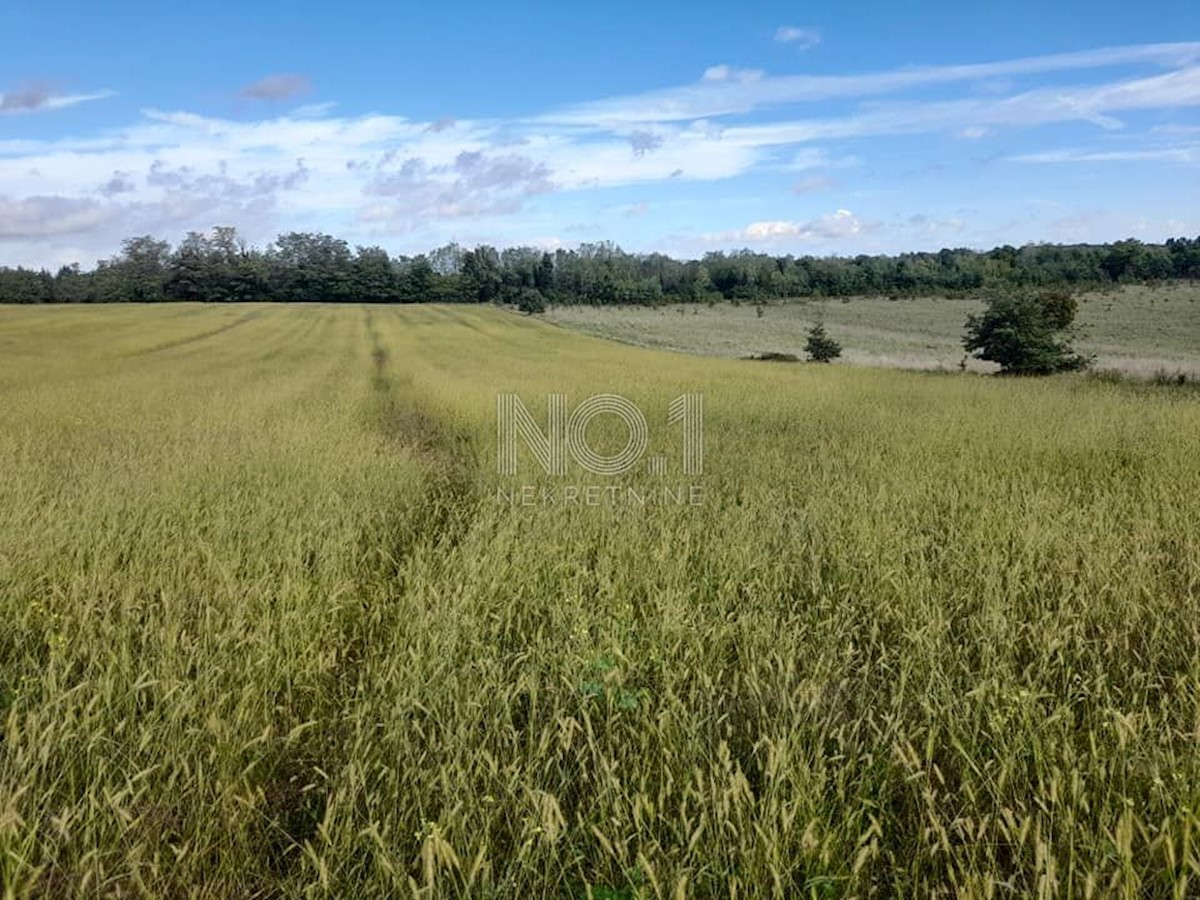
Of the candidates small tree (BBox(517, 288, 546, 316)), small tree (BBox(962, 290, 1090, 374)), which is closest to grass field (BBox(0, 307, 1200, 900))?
small tree (BBox(962, 290, 1090, 374))

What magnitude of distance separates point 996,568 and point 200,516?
5447 millimetres

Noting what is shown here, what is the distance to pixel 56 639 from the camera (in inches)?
119

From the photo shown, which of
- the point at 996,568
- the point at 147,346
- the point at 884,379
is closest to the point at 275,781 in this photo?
the point at 996,568

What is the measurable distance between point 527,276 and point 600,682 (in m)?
102

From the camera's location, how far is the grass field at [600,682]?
2.03 meters

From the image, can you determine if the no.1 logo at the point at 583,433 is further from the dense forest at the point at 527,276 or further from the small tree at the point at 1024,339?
the dense forest at the point at 527,276

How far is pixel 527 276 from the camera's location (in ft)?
331

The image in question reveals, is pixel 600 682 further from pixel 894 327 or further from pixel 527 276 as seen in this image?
pixel 527 276

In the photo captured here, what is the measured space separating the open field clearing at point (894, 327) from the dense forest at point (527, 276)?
8693 mm

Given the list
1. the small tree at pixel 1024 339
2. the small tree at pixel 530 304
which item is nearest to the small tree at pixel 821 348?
the small tree at pixel 1024 339

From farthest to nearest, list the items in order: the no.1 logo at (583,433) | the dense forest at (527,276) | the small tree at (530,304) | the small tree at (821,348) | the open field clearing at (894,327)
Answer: the dense forest at (527,276)
the small tree at (530,304)
the open field clearing at (894,327)
the small tree at (821,348)
the no.1 logo at (583,433)

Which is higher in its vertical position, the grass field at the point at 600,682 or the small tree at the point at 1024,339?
the small tree at the point at 1024,339

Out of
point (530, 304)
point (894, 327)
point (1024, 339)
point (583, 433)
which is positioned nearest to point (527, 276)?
point (530, 304)

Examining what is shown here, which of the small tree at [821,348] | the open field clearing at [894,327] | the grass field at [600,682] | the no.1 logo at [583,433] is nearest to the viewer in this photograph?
the grass field at [600,682]
